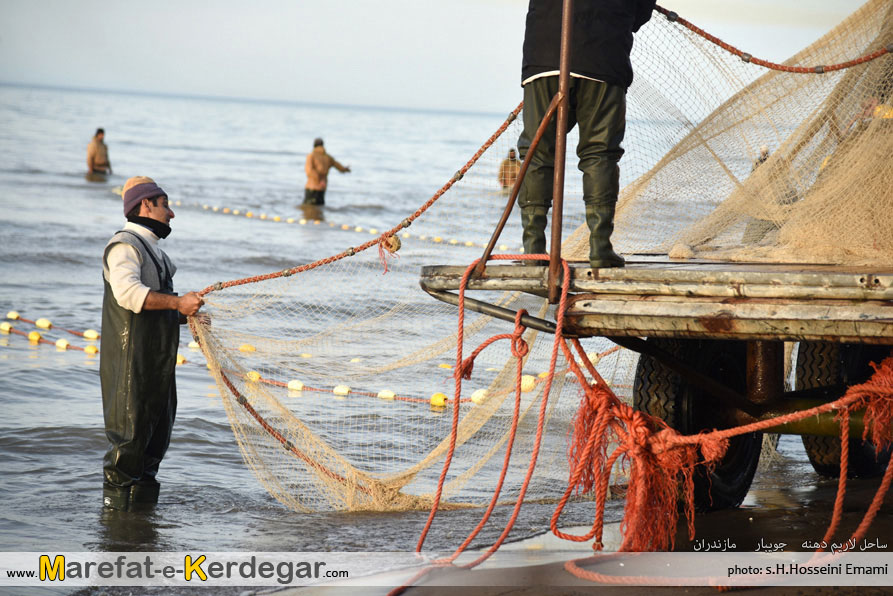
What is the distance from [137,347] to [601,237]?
235 centimetres

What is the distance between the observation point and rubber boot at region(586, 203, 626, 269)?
3.83 metres

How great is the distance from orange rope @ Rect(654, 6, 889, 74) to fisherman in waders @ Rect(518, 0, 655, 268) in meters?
1.29

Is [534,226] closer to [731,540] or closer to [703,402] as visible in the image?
[703,402]

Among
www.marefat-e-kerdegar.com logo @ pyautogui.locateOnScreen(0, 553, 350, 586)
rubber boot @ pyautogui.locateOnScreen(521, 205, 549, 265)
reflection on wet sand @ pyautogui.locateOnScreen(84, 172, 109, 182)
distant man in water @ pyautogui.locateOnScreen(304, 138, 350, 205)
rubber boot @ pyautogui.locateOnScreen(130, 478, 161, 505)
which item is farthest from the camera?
reflection on wet sand @ pyautogui.locateOnScreen(84, 172, 109, 182)

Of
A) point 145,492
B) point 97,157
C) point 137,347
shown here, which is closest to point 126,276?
point 137,347

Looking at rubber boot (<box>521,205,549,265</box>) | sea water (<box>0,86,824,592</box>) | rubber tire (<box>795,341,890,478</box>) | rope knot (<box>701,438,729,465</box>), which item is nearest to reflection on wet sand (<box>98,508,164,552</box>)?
sea water (<box>0,86,824,592</box>)

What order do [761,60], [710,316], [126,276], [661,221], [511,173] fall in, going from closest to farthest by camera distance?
[710,316], [126,276], [761,60], [661,221], [511,173]

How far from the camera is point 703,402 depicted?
4820 millimetres

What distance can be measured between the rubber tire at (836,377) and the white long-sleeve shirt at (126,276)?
3514 mm

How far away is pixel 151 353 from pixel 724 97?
11.4 ft

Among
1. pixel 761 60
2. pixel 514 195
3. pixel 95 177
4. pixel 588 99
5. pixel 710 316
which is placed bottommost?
pixel 710 316

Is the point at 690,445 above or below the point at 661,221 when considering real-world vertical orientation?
below

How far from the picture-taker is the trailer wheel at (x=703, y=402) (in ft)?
15.3

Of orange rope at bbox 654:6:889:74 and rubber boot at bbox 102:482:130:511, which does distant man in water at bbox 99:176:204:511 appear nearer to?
rubber boot at bbox 102:482:130:511
